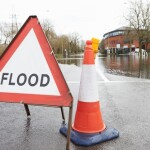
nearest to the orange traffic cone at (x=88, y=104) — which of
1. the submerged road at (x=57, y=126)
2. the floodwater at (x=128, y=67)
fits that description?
the submerged road at (x=57, y=126)

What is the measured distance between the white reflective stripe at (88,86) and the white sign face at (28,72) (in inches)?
31.5

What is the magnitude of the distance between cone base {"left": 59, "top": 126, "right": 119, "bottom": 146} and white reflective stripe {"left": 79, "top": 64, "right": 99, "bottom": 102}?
49 cm

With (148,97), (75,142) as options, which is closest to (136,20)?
(148,97)

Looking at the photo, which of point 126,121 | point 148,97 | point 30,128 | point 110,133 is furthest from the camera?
point 148,97

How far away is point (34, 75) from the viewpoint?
3564mm

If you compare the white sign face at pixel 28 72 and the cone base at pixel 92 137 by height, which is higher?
the white sign face at pixel 28 72

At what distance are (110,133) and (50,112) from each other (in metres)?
1.81

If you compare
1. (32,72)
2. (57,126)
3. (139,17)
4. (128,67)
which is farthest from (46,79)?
(139,17)

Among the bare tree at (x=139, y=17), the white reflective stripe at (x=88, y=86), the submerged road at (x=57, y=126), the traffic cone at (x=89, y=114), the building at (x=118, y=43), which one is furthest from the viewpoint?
the building at (x=118, y=43)

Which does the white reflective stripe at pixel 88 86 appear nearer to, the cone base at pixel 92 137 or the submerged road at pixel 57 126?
the cone base at pixel 92 137

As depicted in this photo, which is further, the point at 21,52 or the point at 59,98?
the point at 21,52

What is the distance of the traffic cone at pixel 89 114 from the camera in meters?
3.99

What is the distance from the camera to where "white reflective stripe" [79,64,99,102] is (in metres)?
4.13

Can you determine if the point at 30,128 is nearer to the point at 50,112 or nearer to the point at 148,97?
the point at 50,112
